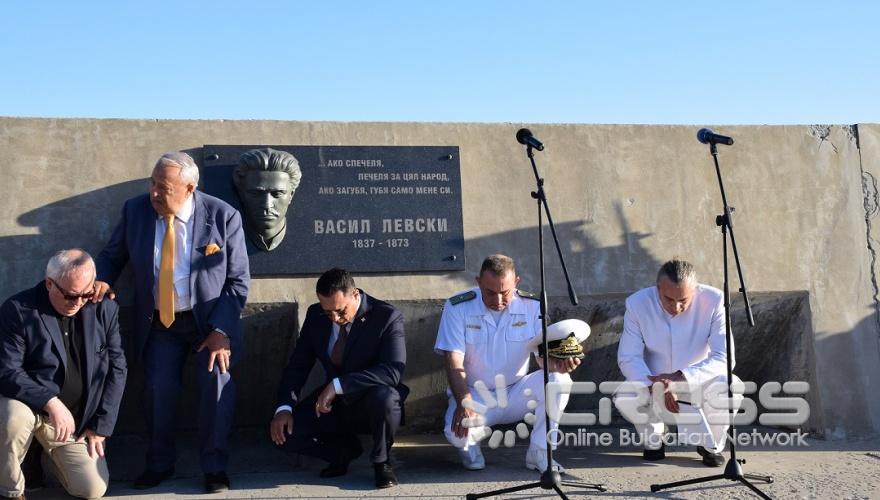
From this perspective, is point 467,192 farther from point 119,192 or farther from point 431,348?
point 119,192

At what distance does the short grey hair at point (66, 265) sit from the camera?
3.93 meters

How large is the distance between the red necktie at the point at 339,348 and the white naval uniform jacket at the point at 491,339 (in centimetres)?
52

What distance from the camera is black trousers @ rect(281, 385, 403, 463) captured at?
4332 millimetres

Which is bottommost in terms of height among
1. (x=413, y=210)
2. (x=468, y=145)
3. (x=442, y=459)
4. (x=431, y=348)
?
(x=442, y=459)

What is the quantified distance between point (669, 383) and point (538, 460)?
30.1 inches

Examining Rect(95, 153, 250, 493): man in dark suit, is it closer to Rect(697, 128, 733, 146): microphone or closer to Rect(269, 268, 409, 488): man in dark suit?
Rect(269, 268, 409, 488): man in dark suit

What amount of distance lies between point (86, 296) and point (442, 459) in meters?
2.03

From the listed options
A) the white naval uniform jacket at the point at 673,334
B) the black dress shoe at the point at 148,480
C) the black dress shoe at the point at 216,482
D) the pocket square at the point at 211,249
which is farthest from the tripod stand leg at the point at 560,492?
the pocket square at the point at 211,249

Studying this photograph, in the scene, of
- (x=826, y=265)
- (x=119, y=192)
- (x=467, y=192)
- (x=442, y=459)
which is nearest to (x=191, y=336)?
(x=119, y=192)

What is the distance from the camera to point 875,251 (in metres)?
5.79

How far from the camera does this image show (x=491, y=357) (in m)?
4.80

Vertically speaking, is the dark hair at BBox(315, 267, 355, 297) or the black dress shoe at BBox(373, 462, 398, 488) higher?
the dark hair at BBox(315, 267, 355, 297)

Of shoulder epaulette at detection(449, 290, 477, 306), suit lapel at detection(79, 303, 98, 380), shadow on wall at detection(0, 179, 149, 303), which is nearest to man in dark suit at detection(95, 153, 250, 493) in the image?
suit lapel at detection(79, 303, 98, 380)

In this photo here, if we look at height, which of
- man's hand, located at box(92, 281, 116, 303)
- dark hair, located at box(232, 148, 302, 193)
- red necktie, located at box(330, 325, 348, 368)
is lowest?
red necktie, located at box(330, 325, 348, 368)
